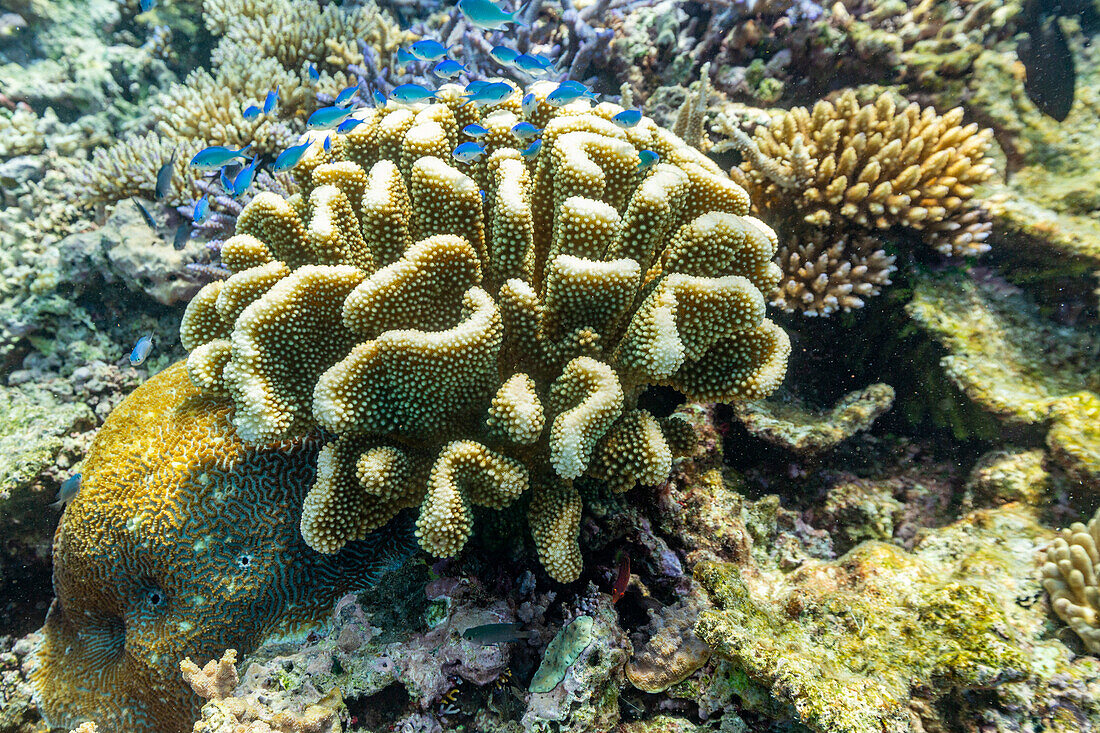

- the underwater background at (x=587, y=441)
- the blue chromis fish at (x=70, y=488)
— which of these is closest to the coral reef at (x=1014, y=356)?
the underwater background at (x=587, y=441)

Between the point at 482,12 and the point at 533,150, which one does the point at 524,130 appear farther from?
the point at 482,12

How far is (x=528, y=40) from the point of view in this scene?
5934mm

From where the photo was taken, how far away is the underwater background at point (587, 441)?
216 centimetres

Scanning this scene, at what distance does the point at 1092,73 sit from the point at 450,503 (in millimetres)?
7633

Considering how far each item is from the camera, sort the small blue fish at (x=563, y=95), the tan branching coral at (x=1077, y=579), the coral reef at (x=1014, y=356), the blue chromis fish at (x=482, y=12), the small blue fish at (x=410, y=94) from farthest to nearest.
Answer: the blue chromis fish at (x=482, y=12) → the coral reef at (x=1014, y=356) → the small blue fish at (x=410, y=94) → the small blue fish at (x=563, y=95) → the tan branching coral at (x=1077, y=579)

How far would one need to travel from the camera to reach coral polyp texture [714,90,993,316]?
392 centimetres

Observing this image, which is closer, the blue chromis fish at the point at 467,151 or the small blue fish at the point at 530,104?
the blue chromis fish at the point at 467,151

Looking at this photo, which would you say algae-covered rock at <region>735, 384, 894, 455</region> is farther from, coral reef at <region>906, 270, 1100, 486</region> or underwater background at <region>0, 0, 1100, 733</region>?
coral reef at <region>906, 270, 1100, 486</region>

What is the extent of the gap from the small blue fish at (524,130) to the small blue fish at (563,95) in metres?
0.22

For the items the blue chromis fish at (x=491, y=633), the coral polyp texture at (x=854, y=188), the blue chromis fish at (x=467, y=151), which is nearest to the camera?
the blue chromis fish at (x=491, y=633)

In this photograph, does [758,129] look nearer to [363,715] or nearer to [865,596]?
[865,596]

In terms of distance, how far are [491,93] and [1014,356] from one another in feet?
14.1

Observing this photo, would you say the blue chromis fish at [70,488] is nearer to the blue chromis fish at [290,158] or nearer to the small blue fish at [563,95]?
the blue chromis fish at [290,158]

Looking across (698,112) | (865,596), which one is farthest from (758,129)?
(865,596)
